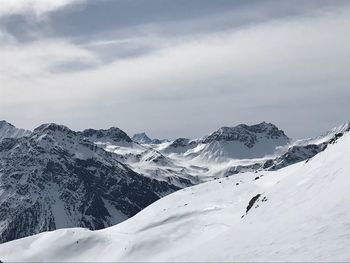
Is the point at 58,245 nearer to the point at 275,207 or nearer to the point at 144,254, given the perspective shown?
the point at 144,254

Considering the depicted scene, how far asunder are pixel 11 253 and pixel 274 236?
149 feet

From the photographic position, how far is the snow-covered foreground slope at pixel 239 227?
30.5m

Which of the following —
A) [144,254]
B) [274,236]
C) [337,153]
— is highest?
[337,153]

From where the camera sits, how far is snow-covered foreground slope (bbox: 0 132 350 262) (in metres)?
30.5

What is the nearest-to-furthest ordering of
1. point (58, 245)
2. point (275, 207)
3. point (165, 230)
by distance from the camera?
point (275, 207) < point (165, 230) < point (58, 245)

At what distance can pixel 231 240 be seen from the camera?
37.6 m

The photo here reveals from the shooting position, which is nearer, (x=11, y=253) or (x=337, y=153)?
(x=337, y=153)

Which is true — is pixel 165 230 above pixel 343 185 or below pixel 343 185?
below

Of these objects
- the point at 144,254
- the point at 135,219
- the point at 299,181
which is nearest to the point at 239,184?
the point at 135,219

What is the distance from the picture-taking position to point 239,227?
42531mm

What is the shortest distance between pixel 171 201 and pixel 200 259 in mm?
44635

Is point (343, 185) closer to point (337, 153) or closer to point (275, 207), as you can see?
Result: point (275, 207)

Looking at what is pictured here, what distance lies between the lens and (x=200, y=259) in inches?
1374

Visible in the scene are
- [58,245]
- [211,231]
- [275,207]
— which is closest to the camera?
[275,207]
